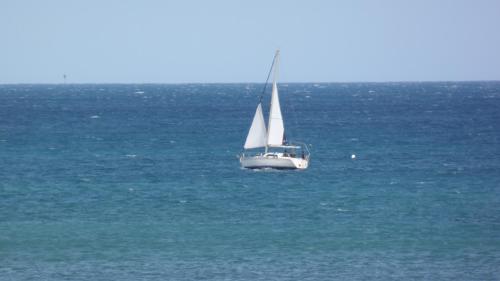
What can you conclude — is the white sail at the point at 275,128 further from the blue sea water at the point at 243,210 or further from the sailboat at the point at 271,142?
the blue sea water at the point at 243,210

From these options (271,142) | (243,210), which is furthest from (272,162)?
(243,210)

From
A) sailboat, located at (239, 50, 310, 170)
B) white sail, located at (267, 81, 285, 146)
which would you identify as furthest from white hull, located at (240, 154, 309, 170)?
white sail, located at (267, 81, 285, 146)

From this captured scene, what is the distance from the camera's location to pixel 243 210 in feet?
220

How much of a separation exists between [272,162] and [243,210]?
21.9 m

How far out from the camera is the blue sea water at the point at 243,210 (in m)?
50.4

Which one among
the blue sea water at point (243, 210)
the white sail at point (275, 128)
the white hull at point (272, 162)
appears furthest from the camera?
the white sail at point (275, 128)

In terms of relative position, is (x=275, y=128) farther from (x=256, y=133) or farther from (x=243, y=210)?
(x=243, y=210)

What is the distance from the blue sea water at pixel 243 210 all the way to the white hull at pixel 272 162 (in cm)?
75

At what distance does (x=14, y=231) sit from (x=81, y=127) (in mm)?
90445

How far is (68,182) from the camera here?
80.3 m

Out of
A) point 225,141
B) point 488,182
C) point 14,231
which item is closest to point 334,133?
point 225,141

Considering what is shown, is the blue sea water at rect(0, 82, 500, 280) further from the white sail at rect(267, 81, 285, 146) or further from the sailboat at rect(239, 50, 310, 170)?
the white sail at rect(267, 81, 285, 146)

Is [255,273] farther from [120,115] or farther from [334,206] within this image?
[120,115]

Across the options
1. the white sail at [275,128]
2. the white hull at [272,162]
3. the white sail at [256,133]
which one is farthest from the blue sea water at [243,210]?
the white sail at [275,128]
